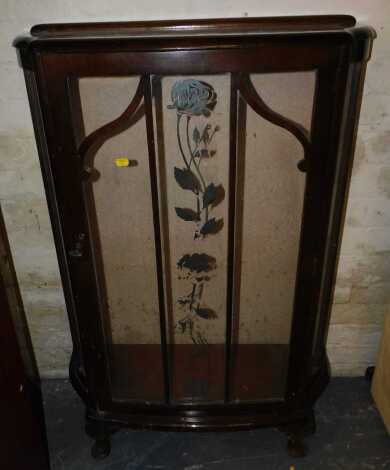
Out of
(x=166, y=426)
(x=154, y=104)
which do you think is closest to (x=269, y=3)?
(x=154, y=104)

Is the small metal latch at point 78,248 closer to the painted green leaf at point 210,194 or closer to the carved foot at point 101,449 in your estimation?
the painted green leaf at point 210,194

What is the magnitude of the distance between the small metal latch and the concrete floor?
2.43 ft

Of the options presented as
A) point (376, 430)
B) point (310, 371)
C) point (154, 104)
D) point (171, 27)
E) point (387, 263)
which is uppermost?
point (171, 27)

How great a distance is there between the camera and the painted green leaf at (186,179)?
1.07 meters

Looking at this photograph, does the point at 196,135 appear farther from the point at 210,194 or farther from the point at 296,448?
the point at 296,448

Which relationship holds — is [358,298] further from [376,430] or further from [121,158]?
[121,158]

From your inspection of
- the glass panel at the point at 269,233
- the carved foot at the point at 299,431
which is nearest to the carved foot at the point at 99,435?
the glass panel at the point at 269,233

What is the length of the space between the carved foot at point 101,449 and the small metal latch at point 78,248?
0.67 meters

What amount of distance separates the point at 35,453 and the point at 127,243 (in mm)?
635

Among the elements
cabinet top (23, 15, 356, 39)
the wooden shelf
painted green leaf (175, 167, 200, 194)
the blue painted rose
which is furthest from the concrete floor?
cabinet top (23, 15, 356, 39)

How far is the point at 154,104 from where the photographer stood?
1.03 metres

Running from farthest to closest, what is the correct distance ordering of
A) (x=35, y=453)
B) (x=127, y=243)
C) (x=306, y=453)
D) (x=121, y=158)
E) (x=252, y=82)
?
(x=306, y=453), (x=35, y=453), (x=127, y=243), (x=121, y=158), (x=252, y=82)

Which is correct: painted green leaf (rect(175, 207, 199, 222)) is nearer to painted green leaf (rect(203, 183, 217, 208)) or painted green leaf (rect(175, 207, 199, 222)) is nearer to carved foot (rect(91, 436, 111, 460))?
painted green leaf (rect(203, 183, 217, 208))

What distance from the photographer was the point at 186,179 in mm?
1074
